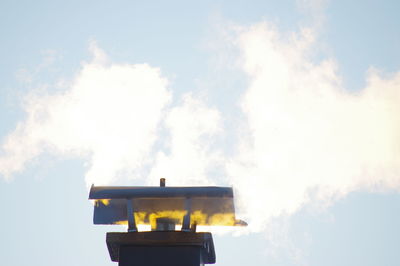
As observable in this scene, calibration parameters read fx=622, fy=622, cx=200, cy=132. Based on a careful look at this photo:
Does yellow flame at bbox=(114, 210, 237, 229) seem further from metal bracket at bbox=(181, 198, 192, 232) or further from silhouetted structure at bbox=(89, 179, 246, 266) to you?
metal bracket at bbox=(181, 198, 192, 232)

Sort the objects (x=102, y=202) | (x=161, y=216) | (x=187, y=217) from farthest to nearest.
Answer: (x=161, y=216), (x=102, y=202), (x=187, y=217)

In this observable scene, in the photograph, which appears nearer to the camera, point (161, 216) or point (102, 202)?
point (102, 202)

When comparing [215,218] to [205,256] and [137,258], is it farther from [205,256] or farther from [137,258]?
[137,258]

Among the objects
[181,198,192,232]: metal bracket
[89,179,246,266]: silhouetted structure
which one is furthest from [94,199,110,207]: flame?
[181,198,192,232]: metal bracket

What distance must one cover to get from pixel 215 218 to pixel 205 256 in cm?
71

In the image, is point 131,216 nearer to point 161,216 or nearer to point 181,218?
point 161,216

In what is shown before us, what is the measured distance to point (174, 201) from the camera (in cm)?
1055

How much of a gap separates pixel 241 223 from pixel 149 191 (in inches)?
71.8

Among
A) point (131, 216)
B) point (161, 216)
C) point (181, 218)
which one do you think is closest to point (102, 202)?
point (131, 216)

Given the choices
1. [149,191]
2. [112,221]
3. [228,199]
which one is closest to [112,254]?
[112,221]

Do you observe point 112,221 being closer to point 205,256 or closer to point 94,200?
point 94,200

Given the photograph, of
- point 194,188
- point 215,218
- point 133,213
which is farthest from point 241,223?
point 133,213

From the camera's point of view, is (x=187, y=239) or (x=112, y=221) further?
(x=112, y=221)

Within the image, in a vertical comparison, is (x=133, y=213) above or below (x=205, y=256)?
above
